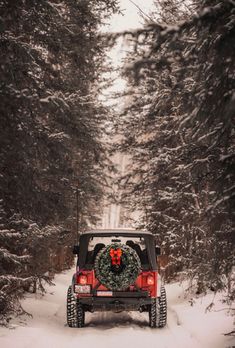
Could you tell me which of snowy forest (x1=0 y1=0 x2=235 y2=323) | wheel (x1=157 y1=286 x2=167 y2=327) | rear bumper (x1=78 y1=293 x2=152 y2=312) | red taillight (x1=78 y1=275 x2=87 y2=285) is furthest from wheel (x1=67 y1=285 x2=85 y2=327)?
wheel (x1=157 y1=286 x2=167 y2=327)

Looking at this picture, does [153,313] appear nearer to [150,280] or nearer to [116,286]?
[150,280]

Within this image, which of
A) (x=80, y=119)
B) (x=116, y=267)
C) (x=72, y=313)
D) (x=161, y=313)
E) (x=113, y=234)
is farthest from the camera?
(x=80, y=119)

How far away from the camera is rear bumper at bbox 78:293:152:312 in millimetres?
9227

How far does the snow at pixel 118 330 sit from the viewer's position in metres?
7.67

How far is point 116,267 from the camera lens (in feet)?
30.2

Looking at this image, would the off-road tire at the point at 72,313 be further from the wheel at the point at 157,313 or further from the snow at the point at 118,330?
the wheel at the point at 157,313

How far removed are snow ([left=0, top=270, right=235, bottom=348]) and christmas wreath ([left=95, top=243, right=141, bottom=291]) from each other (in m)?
0.88

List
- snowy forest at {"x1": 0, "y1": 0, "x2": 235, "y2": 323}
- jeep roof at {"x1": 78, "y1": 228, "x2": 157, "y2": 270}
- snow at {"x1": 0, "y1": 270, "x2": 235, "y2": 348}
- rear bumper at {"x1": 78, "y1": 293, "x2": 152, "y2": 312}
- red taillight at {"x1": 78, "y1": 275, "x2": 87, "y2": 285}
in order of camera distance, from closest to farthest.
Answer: snowy forest at {"x1": 0, "y1": 0, "x2": 235, "y2": 323} → snow at {"x1": 0, "y1": 270, "x2": 235, "y2": 348} → rear bumper at {"x1": 78, "y1": 293, "x2": 152, "y2": 312} → red taillight at {"x1": 78, "y1": 275, "x2": 87, "y2": 285} → jeep roof at {"x1": 78, "y1": 228, "x2": 157, "y2": 270}

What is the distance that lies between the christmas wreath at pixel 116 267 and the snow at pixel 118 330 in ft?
2.90

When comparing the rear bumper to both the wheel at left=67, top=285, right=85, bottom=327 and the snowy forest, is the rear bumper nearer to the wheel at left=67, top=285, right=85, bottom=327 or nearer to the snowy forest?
the wheel at left=67, top=285, right=85, bottom=327

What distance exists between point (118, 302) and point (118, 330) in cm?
58

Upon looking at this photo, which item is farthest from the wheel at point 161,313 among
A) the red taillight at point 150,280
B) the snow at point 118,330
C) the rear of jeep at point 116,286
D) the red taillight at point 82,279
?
the red taillight at point 82,279

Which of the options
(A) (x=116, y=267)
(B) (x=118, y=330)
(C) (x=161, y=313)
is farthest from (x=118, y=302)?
(C) (x=161, y=313)

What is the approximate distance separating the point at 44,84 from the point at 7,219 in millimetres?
3447
